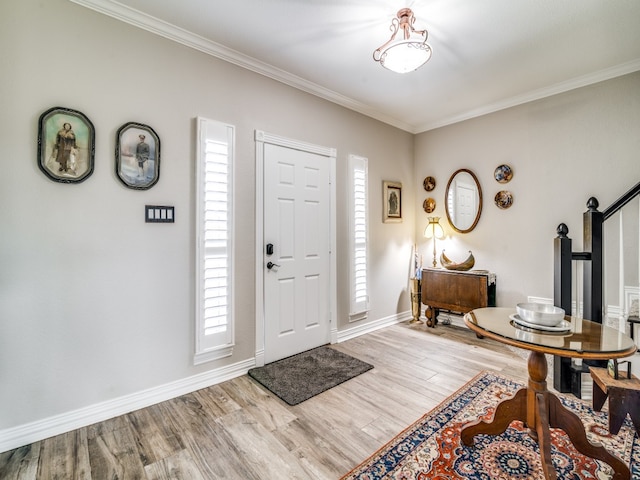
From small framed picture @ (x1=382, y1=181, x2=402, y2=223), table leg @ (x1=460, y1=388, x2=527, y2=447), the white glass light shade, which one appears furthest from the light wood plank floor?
the white glass light shade

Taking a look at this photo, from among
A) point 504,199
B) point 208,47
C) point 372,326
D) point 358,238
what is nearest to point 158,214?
point 208,47

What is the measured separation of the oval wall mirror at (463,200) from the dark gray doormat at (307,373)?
2.35 m

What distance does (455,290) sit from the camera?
150 inches

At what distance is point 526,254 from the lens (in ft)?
11.8

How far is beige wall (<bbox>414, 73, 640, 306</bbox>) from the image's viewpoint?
3.03m

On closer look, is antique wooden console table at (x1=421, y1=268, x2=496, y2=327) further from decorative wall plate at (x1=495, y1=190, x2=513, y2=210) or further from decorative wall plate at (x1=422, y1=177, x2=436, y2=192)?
decorative wall plate at (x1=422, y1=177, x2=436, y2=192)

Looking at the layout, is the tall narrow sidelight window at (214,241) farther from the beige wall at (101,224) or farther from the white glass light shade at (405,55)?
the white glass light shade at (405,55)

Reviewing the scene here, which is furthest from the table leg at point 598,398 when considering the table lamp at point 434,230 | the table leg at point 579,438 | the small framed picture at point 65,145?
→ the small framed picture at point 65,145

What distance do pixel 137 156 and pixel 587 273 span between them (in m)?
3.56

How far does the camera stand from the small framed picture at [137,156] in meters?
2.19

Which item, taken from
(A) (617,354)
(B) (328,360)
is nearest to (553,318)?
(A) (617,354)

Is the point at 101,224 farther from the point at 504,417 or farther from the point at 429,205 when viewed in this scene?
the point at 429,205

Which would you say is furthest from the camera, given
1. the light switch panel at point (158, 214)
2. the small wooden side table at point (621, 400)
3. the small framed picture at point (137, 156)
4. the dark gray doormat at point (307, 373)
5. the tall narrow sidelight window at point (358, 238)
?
the tall narrow sidelight window at point (358, 238)

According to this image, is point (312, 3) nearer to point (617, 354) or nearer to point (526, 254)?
point (617, 354)
